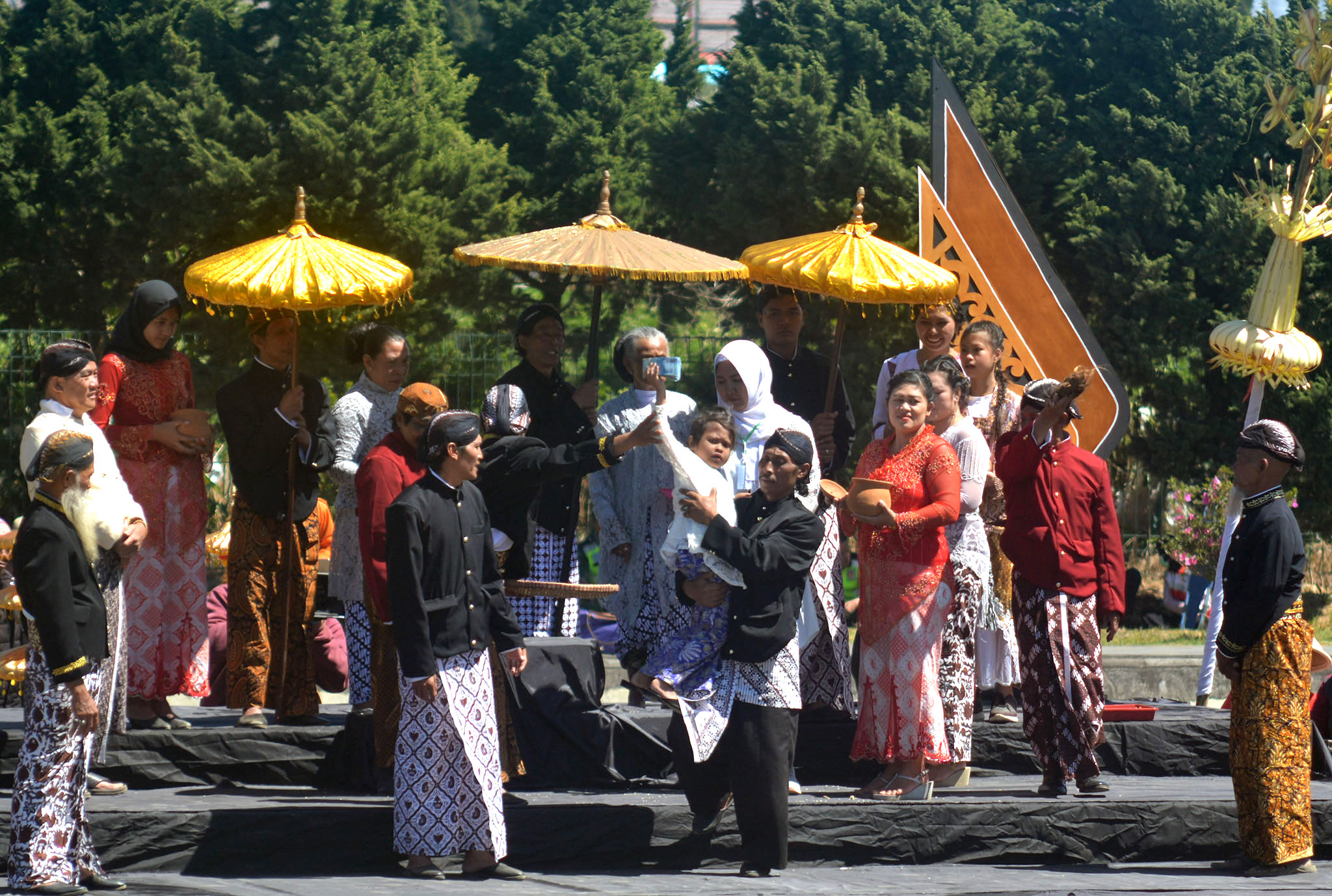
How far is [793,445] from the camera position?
213 inches

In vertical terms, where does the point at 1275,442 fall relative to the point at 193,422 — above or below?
below

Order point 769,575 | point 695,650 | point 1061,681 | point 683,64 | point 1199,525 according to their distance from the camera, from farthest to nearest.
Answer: point 683,64 < point 1199,525 < point 1061,681 < point 695,650 < point 769,575

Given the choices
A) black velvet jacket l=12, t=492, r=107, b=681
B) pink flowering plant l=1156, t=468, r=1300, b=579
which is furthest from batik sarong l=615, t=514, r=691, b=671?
pink flowering plant l=1156, t=468, r=1300, b=579

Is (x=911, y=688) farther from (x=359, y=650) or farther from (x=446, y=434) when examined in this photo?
(x=359, y=650)

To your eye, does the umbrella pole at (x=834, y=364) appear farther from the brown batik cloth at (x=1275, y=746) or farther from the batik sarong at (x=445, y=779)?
the batik sarong at (x=445, y=779)

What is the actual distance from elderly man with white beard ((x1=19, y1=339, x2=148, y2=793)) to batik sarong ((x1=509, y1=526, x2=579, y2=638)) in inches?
65.3

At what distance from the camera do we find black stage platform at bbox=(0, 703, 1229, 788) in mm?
6145

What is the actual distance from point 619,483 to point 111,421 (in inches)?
86.9

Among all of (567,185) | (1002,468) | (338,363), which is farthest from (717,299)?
(1002,468)

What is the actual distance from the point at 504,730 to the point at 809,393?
2273 mm

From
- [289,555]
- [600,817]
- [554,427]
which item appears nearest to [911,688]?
[600,817]

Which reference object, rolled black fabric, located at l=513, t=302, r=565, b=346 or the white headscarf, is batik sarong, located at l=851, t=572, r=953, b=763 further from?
rolled black fabric, located at l=513, t=302, r=565, b=346

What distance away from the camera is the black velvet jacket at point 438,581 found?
503cm

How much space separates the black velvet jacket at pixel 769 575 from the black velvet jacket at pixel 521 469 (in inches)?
37.8
